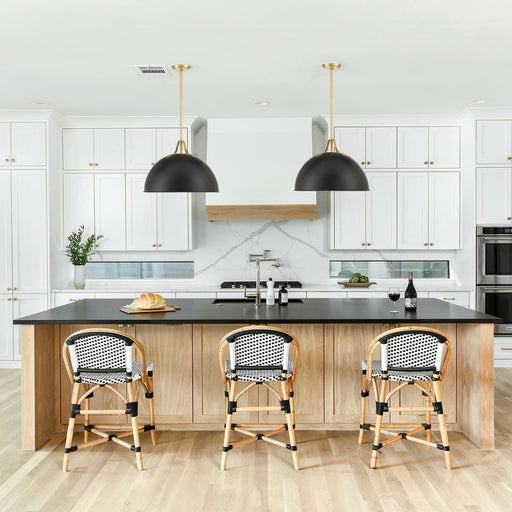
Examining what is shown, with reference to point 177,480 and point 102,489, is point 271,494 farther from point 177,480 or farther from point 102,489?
point 102,489

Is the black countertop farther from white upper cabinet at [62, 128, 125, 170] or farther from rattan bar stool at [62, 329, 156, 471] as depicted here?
white upper cabinet at [62, 128, 125, 170]

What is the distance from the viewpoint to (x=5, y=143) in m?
6.19

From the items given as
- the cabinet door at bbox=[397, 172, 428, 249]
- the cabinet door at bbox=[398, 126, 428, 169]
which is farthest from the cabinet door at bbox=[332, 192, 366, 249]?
the cabinet door at bbox=[398, 126, 428, 169]

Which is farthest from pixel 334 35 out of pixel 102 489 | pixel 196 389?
pixel 102 489

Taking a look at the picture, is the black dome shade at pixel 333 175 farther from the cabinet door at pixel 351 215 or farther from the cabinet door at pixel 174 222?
the cabinet door at pixel 174 222

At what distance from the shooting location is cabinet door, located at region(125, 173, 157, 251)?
6.46 metres

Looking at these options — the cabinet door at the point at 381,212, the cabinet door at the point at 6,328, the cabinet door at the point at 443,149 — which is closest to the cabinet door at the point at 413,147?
the cabinet door at the point at 443,149

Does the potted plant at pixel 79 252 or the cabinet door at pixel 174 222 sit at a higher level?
the cabinet door at pixel 174 222

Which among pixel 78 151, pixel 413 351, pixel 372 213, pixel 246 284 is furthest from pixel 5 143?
pixel 413 351

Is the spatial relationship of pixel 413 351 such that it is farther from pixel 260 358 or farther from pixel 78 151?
pixel 78 151

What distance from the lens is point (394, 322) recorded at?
12.2 ft

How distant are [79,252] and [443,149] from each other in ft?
13.9

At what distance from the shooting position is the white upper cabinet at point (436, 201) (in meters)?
6.39

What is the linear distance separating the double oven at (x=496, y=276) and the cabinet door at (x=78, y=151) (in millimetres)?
4433
